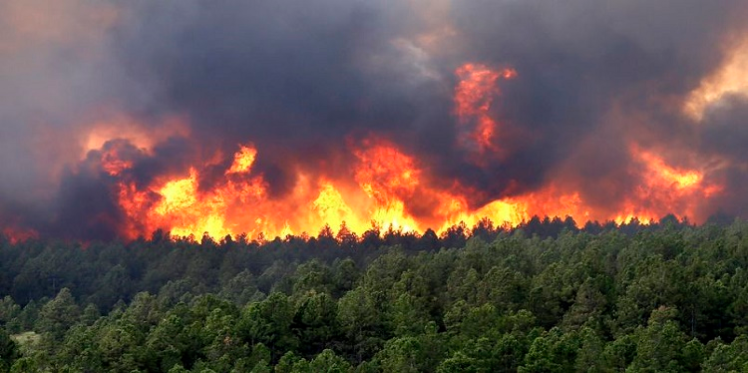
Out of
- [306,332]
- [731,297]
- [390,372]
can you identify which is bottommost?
[390,372]

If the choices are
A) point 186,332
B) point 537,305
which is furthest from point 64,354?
point 537,305

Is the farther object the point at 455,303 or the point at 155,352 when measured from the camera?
the point at 455,303

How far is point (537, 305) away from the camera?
539 ft

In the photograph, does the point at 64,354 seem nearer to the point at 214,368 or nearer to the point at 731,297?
the point at 214,368

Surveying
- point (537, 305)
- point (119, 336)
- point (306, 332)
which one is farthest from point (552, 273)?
point (119, 336)

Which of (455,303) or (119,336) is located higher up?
(455,303)

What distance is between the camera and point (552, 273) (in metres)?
177

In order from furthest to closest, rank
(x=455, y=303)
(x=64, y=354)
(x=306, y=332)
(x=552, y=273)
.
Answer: (x=552, y=273) < (x=455, y=303) < (x=306, y=332) < (x=64, y=354)

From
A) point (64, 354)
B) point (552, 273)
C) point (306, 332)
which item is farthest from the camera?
point (552, 273)

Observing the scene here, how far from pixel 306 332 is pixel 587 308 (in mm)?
47736

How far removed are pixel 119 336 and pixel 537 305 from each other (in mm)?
73221

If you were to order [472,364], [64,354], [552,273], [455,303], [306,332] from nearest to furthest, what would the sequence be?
[472,364]
[64,354]
[306,332]
[455,303]
[552,273]

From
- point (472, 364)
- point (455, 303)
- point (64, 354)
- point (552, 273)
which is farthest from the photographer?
point (552, 273)

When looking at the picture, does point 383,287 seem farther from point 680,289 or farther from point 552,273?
point 680,289
